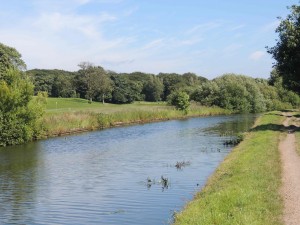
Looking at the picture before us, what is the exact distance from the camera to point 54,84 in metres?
151

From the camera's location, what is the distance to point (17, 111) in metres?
46.7

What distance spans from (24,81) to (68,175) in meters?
25.4

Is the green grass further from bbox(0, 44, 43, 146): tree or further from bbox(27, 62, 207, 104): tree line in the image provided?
bbox(0, 44, 43, 146): tree

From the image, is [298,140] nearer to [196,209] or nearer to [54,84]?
[196,209]

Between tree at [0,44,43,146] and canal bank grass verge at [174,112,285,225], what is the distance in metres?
29.5

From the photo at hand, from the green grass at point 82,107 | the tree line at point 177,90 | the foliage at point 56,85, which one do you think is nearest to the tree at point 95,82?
the tree line at point 177,90

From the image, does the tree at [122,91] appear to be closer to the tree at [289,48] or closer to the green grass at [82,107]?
the green grass at [82,107]

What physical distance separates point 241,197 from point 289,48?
3078cm

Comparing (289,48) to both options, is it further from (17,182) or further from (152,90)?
(152,90)

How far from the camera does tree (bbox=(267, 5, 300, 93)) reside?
4122cm

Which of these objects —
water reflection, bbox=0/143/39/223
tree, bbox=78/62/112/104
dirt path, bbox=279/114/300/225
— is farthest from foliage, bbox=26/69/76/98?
dirt path, bbox=279/114/300/225

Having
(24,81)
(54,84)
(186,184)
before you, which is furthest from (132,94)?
(186,184)

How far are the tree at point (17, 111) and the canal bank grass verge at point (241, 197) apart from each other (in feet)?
96.8

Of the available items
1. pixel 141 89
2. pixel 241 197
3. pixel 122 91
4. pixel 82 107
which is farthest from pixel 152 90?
pixel 241 197
